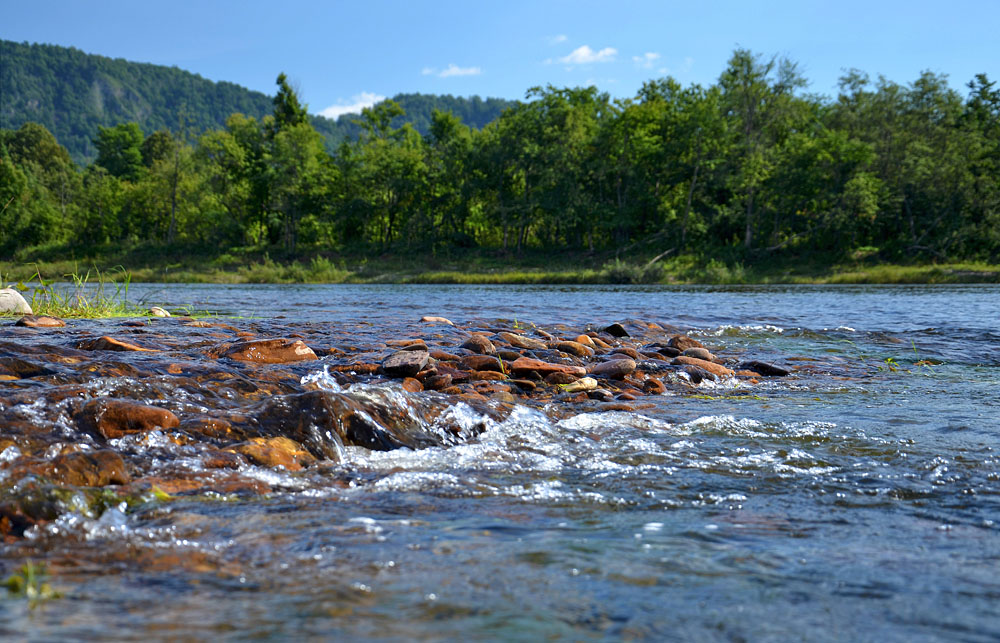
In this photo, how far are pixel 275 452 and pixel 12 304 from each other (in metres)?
9.38

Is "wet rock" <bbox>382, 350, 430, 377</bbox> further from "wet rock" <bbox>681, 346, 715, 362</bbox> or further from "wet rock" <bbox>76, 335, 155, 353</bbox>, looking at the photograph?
"wet rock" <bbox>681, 346, 715, 362</bbox>

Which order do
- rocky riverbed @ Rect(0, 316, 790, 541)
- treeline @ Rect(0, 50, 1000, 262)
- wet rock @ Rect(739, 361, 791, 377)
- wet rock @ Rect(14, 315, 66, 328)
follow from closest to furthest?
rocky riverbed @ Rect(0, 316, 790, 541) → wet rock @ Rect(739, 361, 791, 377) → wet rock @ Rect(14, 315, 66, 328) → treeline @ Rect(0, 50, 1000, 262)

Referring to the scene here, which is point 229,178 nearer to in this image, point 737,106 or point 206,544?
point 737,106

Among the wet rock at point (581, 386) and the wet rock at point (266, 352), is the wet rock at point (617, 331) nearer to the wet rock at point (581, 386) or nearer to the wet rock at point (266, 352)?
the wet rock at point (581, 386)

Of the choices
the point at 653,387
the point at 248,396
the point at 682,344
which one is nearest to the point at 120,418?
the point at 248,396

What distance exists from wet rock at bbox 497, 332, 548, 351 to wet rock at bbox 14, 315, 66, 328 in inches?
228

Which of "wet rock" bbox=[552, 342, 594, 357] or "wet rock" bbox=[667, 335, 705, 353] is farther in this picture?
"wet rock" bbox=[667, 335, 705, 353]

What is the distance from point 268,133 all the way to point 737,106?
4307cm

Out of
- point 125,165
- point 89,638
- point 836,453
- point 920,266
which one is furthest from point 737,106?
point 125,165

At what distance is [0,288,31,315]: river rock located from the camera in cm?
1038

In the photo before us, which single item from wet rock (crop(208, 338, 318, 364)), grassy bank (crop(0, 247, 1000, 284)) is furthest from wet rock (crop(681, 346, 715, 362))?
grassy bank (crop(0, 247, 1000, 284))

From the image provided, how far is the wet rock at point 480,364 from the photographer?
684cm

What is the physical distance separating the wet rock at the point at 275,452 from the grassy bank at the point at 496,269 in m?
34.2

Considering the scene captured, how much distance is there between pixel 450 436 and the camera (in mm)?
4520
